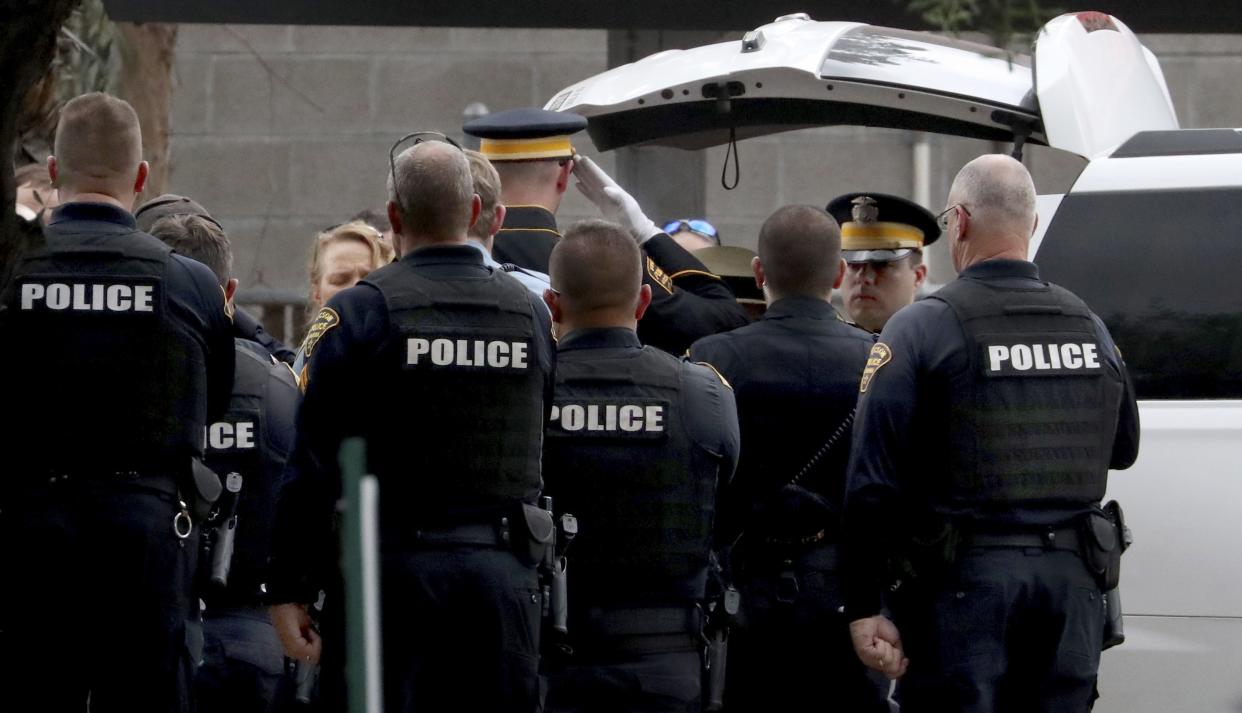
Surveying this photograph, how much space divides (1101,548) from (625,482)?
3.50 feet

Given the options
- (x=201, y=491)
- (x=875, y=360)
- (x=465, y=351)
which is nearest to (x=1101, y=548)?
(x=875, y=360)

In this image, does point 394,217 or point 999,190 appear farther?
point 999,190

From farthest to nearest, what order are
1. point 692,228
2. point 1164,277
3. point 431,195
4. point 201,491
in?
point 692,228 → point 1164,277 → point 201,491 → point 431,195

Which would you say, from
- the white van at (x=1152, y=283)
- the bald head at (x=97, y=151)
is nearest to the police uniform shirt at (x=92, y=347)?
the bald head at (x=97, y=151)

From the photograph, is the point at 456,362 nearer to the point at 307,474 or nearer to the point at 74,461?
the point at 307,474

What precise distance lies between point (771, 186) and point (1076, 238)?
6751 millimetres

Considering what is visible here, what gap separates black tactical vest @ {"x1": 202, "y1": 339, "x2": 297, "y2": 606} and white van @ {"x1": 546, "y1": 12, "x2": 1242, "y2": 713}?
5.54 feet

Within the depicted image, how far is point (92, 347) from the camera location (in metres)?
4.49

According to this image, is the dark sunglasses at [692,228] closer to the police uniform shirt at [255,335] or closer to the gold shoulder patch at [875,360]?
the police uniform shirt at [255,335]

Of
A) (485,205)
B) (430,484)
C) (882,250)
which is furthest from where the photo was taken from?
(882,250)

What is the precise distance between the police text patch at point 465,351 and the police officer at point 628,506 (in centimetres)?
32

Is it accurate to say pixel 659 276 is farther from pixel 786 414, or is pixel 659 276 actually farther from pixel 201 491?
pixel 201 491

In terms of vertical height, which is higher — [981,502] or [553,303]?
[553,303]

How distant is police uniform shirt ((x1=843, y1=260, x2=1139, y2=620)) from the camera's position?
4406mm
